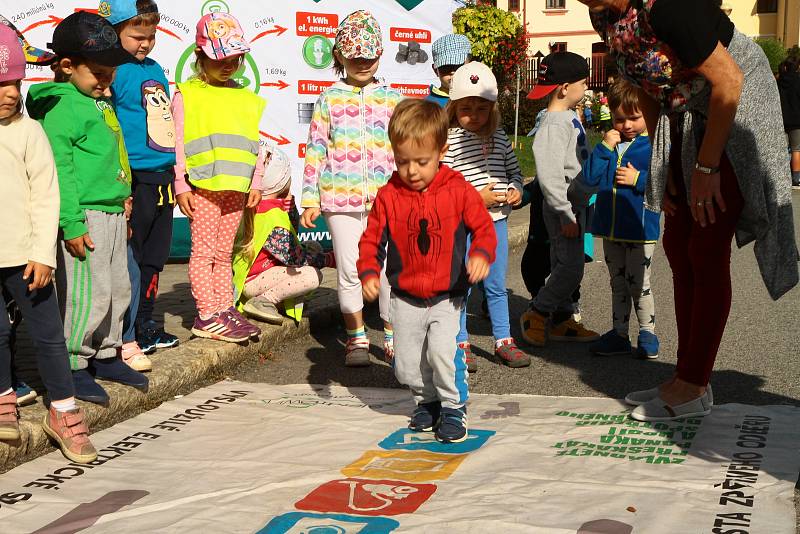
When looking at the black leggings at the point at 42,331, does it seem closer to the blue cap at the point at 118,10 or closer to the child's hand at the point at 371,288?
the child's hand at the point at 371,288

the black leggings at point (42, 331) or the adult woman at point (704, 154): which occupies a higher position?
the adult woman at point (704, 154)

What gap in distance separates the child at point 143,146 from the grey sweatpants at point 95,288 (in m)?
0.47

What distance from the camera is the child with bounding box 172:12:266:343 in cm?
575

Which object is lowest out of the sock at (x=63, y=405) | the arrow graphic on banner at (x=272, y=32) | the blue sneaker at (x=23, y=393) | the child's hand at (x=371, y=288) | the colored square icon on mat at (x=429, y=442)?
the colored square icon on mat at (x=429, y=442)

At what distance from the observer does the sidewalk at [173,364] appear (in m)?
4.38

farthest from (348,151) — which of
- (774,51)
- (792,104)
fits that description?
(774,51)

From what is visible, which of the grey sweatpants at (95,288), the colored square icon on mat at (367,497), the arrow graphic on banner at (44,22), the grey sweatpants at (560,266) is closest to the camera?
the colored square icon on mat at (367,497)

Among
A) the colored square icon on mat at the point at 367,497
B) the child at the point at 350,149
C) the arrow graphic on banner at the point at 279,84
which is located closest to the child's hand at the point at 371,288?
the colored square icon on mat at the point at 367,497

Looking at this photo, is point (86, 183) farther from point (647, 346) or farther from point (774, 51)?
point (774, 51)

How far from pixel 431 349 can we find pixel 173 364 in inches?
67.7

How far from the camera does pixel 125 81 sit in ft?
18.2

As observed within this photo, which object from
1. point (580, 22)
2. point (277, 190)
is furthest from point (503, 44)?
point (580, 22)

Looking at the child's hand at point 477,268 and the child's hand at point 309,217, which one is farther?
the child's hand at point 309,217

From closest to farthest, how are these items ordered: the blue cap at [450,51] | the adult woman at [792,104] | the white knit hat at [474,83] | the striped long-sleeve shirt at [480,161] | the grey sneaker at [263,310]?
the white knit hat at [474,83]
the striped long-sleeve shirt at [480,161]
the grey sneaker at [263,310]
the blue cap at [450,51]
the adult woman at [792,104]
